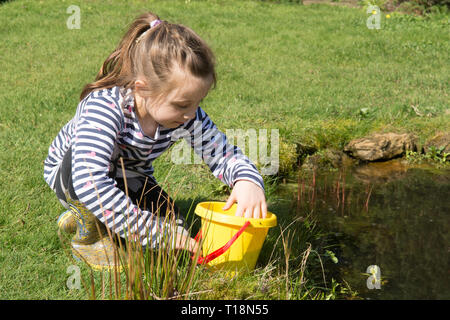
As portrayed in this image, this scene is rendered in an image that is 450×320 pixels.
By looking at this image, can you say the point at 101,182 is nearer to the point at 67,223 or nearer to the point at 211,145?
the point at 67,223

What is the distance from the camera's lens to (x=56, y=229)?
2994 millimetres

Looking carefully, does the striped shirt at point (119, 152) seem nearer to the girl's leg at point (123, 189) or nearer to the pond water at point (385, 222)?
the girl's leg at point (123, 189)

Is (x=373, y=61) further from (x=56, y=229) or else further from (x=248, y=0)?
(x=56, y=229)

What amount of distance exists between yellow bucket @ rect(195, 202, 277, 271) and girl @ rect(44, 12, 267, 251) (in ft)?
0.35

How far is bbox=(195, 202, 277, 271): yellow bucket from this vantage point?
233 cm

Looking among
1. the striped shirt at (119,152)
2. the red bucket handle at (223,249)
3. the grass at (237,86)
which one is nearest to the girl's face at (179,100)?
the striped shirt at (119,152)

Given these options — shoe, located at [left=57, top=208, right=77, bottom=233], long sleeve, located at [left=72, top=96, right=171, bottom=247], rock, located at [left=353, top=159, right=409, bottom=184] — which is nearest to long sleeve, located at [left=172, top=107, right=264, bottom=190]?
long sleeve, located at [left=72, top=96, right=171, bottom=247]

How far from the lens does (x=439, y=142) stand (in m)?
4.89

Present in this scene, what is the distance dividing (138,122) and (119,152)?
227 mm

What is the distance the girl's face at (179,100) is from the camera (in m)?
2.45

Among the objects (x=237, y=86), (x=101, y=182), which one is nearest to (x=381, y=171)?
(x=237, y=86)

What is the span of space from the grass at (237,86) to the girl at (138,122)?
1.01 ft

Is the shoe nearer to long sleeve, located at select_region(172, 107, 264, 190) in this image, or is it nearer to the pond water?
long sleeve, located at select_region(172, 107, 264, 190)

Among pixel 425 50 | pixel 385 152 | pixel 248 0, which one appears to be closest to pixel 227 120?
pixel 385 152
